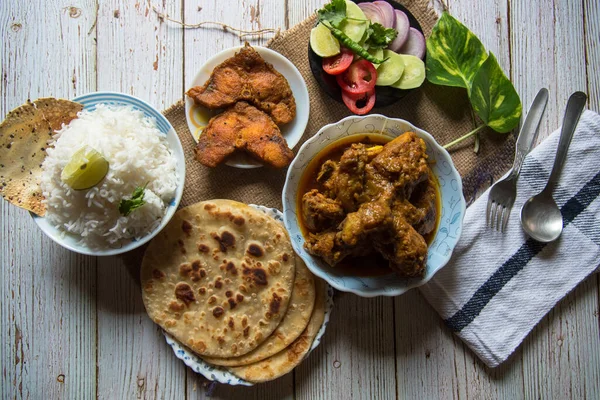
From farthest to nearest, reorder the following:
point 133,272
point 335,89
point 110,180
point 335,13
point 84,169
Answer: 1. point 133,272
2. point 335,89
3. point 335,13
4. point 110,180
5. point 84,169

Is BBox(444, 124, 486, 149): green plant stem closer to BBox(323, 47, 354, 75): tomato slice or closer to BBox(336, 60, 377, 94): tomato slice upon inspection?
BBox(336, 60, 377, 94): tomato slice

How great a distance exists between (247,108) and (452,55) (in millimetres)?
Answer: 1366

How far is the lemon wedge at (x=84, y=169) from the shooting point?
8.84ft

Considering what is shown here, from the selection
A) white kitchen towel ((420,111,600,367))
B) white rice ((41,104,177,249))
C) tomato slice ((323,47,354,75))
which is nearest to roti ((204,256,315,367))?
white kitchen towel ((420,111,600,367))

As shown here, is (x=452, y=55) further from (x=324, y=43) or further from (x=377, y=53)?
(x=324, y=43)

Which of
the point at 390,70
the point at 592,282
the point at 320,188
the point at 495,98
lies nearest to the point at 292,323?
the point at 320,188

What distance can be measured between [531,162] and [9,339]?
367cm

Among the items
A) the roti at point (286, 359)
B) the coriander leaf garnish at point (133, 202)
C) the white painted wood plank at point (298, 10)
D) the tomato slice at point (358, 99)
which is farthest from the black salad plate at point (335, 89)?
the coriander leaf garnish at point (133, 202)

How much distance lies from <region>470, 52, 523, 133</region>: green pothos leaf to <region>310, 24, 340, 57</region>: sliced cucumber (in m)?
0.91

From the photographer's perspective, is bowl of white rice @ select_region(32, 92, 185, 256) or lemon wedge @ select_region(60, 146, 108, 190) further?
bowl of white rice @ select_region(32, 92, 185, 256)

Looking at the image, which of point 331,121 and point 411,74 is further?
point 331,121

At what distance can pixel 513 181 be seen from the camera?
3211 mm

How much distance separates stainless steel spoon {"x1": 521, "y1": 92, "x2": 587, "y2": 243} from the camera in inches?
127

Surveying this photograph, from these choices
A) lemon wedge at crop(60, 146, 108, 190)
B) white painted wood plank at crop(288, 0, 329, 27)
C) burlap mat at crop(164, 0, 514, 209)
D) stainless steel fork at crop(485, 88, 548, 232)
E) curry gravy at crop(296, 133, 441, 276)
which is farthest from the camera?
white painted wood plank at crop(288, 0, 329, 27)
